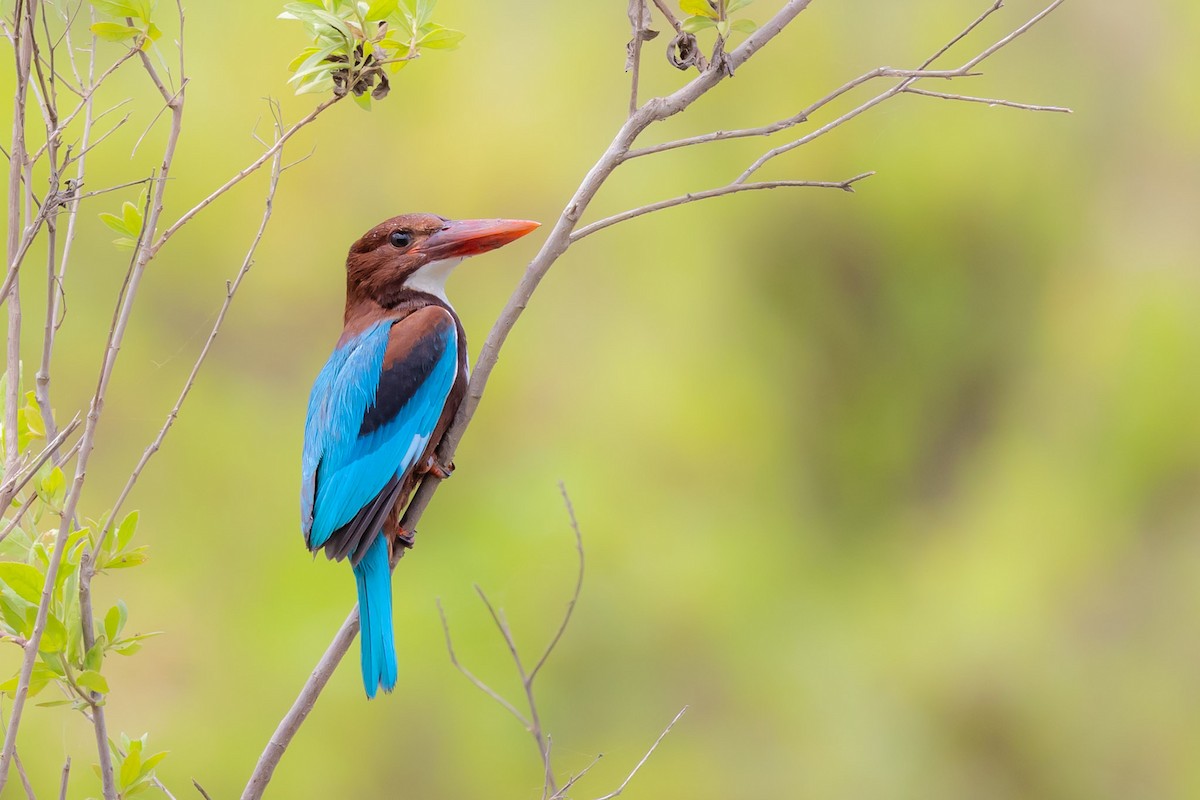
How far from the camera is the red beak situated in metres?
1.84

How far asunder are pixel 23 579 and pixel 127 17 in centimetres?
62

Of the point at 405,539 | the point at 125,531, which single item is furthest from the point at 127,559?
the point at 405,539

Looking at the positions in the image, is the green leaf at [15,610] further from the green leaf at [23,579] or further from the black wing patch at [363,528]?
the black wing patch at [363,528]

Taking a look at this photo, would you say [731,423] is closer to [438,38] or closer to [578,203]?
[578,203]

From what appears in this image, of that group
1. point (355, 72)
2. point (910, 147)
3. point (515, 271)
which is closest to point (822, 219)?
point (910, 147)

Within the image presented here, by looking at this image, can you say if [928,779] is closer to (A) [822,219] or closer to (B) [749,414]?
(B) [749,414]

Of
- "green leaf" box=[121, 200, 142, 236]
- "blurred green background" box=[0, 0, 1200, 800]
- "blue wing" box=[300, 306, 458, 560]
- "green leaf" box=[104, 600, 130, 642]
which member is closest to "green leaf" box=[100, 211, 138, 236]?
"green leaf" box=[121, 200, 142, 236]

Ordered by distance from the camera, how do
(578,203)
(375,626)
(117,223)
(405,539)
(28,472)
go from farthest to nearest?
(405,539) < (375,626) < (578,203) < (117,223) < (28,472)

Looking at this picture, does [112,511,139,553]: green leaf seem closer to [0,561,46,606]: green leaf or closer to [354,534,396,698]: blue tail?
[0,561,46,606]: green leaf

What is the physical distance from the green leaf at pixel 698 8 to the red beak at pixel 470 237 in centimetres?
53

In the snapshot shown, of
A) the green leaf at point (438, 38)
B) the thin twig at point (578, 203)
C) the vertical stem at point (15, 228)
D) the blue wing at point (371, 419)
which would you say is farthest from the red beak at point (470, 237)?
the vertical stem at point (15, 228)

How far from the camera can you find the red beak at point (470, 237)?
1.84 m

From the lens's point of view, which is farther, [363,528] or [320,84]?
[363,528]

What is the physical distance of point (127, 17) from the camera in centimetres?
129
